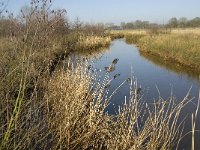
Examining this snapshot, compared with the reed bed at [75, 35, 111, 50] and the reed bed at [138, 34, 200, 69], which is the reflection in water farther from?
the reed bed at [75, 35, 111, 50]

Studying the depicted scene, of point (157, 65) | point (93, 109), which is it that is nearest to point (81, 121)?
point (93, 109)

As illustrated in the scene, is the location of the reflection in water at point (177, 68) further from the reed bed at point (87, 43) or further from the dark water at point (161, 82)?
the reed bed at point (87, 43)

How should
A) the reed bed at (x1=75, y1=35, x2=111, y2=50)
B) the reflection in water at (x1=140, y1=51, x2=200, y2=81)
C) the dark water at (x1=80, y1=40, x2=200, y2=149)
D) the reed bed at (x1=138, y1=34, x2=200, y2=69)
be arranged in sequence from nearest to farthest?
1. the dark water at (x1=80, y1=40, x2=200, y2=149)
2. the reflection in water at (x1=140, y1=51, x2=200, y2=81)
3. the reed bed at (x1=138, y1=34, x2=200, y2=69)
4. the reed bed at (x1=75, y1=35, x2=111, y2=50)

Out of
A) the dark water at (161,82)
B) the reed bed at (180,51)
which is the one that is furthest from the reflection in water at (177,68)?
the reed bed at (180,51)

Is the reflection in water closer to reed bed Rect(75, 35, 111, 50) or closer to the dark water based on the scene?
the dark water

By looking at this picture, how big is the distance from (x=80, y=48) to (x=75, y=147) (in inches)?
684

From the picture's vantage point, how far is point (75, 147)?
4.81 metres

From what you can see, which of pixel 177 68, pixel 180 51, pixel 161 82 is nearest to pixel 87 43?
pixel 180 51

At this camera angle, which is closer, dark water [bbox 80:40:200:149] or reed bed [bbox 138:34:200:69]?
dark water [bbox 80:40:200:149]

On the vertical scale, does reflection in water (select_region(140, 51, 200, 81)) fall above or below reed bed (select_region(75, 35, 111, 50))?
below

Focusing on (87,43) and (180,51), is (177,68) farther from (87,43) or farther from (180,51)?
(87,43)

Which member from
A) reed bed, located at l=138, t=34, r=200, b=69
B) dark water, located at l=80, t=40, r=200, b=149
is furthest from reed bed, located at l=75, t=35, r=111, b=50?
dark water, located at l=80, t=40, r=200, b=149

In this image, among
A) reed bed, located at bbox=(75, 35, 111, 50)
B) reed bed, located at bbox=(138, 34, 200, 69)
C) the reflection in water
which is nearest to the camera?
the reflection in water

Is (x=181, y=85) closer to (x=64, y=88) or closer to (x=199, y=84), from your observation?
(x=199, y=84)
